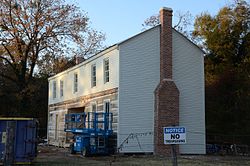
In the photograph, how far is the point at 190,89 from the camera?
2578 centimetres

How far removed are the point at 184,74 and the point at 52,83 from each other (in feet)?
54.4

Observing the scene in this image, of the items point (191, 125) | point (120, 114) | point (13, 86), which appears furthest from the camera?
point (13, 86)

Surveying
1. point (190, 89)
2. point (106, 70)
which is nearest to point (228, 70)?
point (190, 89)

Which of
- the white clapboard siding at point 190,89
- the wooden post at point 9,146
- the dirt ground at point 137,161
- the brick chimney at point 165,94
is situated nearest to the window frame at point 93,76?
the brick chimney at point 165,94

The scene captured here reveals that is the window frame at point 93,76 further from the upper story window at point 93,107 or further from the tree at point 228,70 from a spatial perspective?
the tree at point 228,70

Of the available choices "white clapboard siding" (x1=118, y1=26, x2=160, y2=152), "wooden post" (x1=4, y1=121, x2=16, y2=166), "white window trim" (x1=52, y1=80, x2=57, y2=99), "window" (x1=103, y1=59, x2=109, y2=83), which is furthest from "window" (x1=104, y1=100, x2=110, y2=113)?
"wooden post" (x1=4, y1=121, x2=16, y2=166)

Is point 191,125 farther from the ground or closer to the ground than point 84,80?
closer to the ground

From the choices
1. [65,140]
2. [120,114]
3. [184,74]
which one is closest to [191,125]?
[184,74]

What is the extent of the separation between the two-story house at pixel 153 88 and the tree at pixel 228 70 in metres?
7.53

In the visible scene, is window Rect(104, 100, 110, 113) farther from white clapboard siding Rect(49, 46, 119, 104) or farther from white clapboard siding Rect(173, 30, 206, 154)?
white clapboard siding Rect(173, 30, 206, 154)

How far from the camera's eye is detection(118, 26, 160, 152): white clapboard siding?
2361 cm

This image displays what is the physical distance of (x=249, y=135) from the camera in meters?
29.4

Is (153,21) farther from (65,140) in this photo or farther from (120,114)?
(120,114)

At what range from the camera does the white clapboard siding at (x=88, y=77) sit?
24.5 m
